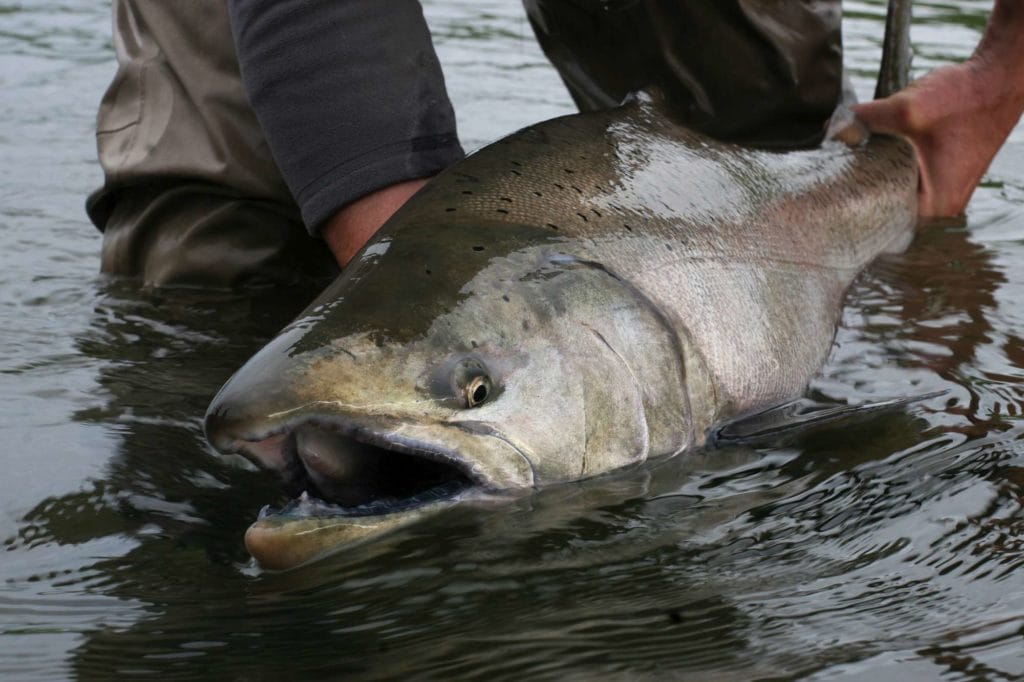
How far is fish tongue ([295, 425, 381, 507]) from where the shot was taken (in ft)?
6.49

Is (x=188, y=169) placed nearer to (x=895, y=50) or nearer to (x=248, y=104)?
(x=248, y=104)

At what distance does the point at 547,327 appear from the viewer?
7.48 feet

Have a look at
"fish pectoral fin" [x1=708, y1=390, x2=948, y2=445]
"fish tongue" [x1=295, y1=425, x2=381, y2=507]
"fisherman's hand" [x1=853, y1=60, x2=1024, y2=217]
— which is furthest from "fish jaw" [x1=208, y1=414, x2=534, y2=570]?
"fisherman's hand" [x1=853, y1=60, x2=1024, y2=217]

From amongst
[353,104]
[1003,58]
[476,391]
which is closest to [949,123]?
[1003,58]

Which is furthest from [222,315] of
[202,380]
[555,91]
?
[555,91]

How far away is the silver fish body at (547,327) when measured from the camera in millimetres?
1983

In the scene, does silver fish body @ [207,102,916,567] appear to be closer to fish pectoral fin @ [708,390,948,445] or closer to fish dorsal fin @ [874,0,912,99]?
fish pectoral fin @ [708,390,948,445]

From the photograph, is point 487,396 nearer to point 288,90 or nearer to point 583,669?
point 583,669

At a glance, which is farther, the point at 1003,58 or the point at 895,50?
the point at 895,50

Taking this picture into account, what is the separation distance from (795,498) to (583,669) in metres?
0.71

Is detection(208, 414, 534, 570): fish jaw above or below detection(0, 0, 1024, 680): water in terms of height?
above

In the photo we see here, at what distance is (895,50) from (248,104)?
2.12m

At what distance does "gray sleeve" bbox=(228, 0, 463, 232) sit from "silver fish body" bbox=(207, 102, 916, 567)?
0.61 feet

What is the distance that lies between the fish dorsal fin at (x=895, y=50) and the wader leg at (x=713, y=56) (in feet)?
0.59
